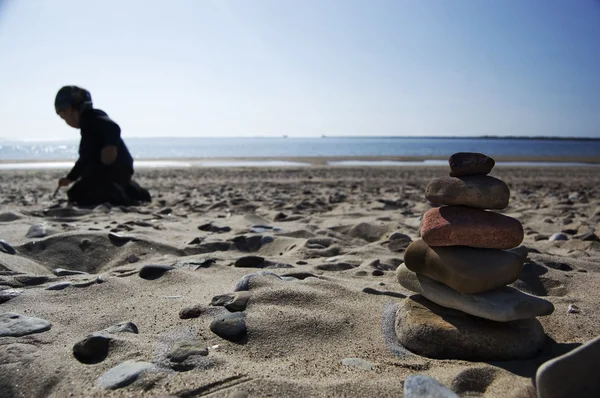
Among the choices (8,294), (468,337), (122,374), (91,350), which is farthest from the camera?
(8,294)

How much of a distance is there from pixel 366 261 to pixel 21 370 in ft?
6.71

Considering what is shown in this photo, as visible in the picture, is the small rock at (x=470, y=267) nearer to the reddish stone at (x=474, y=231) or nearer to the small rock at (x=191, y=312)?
the reddish stone at (x=474, y=231)

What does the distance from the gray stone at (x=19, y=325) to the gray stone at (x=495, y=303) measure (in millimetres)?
1619

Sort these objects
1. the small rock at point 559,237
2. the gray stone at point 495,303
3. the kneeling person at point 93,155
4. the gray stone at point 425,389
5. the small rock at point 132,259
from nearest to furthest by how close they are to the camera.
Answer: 1. the gray stone at point 425,389
2. the gray stone at point 495,303
3. the small rock at point 132,259
4. the small rock at point 559,237
5. the kneeling person at point 93,155

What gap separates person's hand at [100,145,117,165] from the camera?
593 cm

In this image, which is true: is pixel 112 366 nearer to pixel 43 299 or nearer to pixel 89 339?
pixel 89 339

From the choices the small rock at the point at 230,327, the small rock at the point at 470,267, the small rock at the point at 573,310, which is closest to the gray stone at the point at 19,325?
the small rock at the point at 230,327

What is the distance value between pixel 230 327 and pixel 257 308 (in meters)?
0.25

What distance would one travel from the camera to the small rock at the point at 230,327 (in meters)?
1.74

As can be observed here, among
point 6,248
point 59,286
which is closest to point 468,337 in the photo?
point 59,286

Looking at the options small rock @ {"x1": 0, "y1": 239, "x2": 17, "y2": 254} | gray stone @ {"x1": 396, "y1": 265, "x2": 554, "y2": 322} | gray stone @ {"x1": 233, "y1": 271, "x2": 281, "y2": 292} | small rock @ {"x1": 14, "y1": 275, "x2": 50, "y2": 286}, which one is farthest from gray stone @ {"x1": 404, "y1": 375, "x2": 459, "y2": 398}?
small rock @ {"x1": 0, "y1": 239, "x2": 17, "y2": 254}

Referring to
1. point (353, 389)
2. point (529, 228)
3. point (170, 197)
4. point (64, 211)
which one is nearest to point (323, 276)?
point (353, 389)

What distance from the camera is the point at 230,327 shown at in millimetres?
1766

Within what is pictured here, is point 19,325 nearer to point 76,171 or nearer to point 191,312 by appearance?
point 191,312
